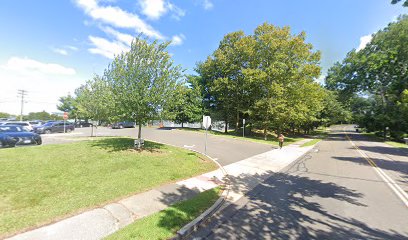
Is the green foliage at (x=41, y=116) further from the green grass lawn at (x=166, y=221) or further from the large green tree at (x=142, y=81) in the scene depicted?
the green grass lawn at (x=166, y=221)

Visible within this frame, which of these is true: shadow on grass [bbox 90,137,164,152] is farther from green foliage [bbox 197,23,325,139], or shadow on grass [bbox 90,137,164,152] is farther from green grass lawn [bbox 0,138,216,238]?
green foliage [bbox 197,23,325,139]

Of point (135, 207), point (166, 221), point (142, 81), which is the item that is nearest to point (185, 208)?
point (166, 221)

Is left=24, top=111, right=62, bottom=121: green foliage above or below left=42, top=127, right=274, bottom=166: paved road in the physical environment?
above

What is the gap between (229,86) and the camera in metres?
30.7

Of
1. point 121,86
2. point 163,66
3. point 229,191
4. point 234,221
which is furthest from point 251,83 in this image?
point 234,221

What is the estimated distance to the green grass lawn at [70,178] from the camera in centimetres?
482

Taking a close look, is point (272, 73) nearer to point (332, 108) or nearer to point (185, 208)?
point (185, 208)

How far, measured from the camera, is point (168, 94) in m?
11.8

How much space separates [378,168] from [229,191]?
10162 mm

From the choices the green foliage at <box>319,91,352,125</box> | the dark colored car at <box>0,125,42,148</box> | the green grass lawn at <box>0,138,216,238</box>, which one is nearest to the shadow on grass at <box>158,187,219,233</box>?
the green grass lawn at <box>0,138,216,238</box>

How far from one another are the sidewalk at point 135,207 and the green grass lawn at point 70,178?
366 millimetres

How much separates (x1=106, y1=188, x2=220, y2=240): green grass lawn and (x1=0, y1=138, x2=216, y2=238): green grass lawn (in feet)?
5.58

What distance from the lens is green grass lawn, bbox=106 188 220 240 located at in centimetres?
407

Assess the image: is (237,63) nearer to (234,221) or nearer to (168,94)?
(168,94)
